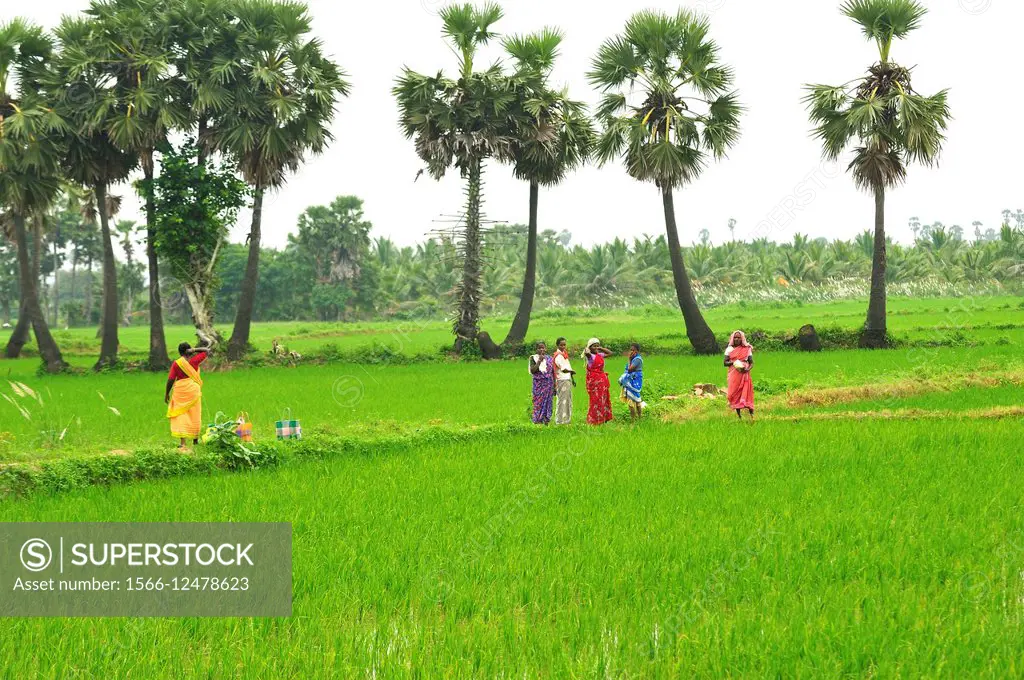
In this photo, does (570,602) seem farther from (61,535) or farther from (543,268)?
(543,268)

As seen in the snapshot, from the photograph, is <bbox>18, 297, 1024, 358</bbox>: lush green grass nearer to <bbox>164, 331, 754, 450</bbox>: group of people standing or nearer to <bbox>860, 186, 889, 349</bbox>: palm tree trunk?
<bbox>860, 186, 889, 349</bbox>: palm tree trunk

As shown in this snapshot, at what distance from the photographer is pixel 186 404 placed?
11219mm

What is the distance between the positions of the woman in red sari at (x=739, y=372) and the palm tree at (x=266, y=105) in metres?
18.0

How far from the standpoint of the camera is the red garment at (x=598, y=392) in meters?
13.5

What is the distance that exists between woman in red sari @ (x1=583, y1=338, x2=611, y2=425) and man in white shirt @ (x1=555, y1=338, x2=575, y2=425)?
327 mm

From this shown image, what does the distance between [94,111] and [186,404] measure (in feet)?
61.0

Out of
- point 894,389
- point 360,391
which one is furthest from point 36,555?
point 894,389

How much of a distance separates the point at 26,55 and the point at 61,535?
1012 inches

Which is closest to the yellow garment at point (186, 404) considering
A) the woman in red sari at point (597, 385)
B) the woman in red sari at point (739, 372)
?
the woman in red sari at point (597, 385)

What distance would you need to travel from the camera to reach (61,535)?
6680mm

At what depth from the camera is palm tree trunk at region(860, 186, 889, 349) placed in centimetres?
2642

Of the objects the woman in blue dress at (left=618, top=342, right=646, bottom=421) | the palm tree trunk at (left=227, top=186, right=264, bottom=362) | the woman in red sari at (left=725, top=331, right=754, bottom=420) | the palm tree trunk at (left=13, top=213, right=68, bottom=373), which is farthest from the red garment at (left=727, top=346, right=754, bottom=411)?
the palm tree trunk at (left=13, top=213, right=68, bottom=373)

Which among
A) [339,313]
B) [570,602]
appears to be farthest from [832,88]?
[339,313]

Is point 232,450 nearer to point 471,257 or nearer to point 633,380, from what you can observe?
point 633,380
